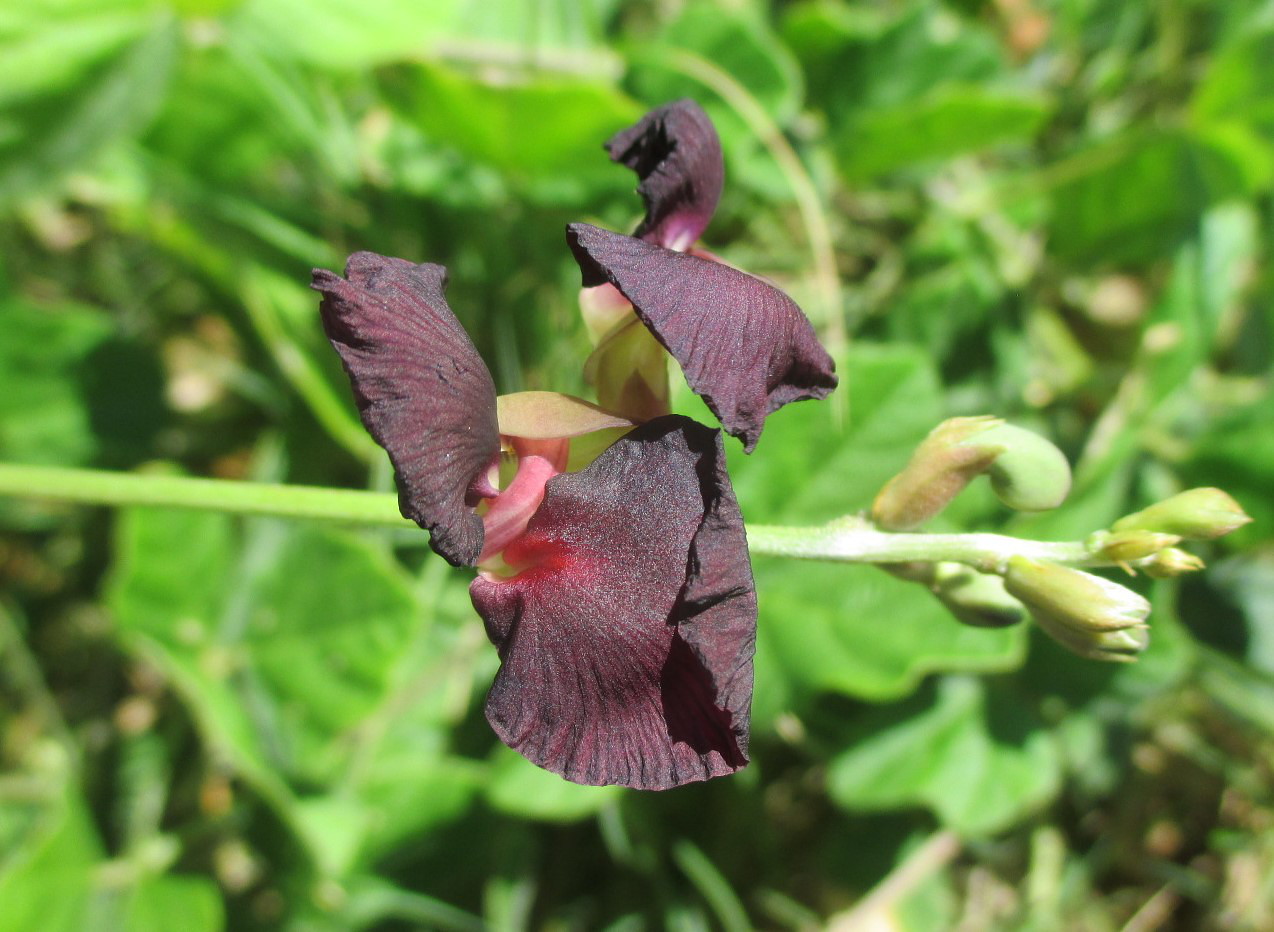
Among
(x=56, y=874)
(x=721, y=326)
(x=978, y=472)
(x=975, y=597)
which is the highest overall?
(x=721, y=326)

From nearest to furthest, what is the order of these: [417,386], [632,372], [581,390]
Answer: [417,386] < [632,372] < [581,390]

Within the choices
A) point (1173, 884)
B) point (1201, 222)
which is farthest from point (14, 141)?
point (1173, 884)

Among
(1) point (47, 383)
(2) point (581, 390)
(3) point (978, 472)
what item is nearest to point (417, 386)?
(3) point (978, 472)

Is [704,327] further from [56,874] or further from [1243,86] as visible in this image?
[1243,86]

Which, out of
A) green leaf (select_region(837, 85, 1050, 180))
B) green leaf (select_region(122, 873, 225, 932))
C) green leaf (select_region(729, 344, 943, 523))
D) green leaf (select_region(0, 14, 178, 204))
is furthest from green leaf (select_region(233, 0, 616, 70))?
green leaf (select_region(122, 873, 225, 932))

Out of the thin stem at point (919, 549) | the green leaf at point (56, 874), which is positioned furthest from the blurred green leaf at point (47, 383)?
the thin stem at point (919, 549)

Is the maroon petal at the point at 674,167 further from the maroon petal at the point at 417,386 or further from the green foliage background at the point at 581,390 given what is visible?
the green foliage background at the point at 581,390

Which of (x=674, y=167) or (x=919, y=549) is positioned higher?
(x=674, y=167)
